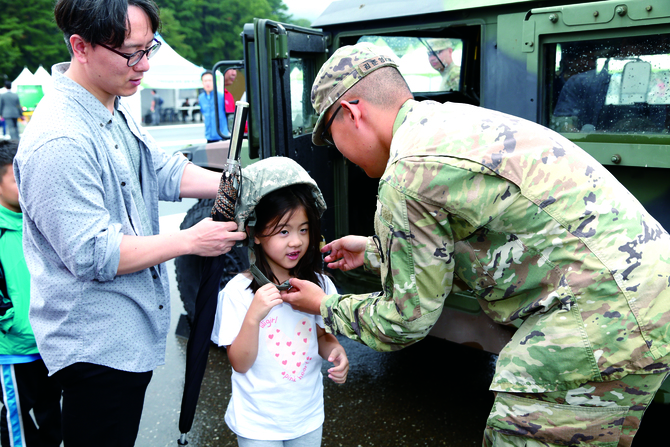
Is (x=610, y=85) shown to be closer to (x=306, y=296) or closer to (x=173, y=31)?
(x=306, y=296)

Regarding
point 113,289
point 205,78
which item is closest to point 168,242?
point 113,289

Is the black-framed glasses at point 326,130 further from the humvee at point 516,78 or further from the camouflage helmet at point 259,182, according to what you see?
the humvee at point 516,78

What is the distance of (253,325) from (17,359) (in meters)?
1.12

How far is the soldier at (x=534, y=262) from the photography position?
4.63 feet

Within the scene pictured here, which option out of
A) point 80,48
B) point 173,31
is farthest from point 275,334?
point 173,31

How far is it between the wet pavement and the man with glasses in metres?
1.28

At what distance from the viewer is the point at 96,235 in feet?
4.97

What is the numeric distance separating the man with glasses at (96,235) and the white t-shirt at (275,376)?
20 cm

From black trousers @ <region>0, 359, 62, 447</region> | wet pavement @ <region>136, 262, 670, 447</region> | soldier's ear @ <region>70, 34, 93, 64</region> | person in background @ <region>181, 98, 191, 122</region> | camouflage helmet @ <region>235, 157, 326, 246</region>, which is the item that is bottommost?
wet pavement @ <region>136, 262, 670, 447</region>

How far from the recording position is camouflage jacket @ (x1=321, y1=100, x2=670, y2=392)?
4.63ft

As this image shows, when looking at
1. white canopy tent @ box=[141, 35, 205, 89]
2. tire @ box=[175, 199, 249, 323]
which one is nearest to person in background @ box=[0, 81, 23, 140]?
white canopy tent @ box=[141, 35, 205, 89]

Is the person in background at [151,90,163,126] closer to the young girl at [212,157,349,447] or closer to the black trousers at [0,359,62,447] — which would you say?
the black trousers at [0,359,62,447]

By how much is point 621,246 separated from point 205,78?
9.10 m

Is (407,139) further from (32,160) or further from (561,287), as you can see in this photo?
(32,160)
